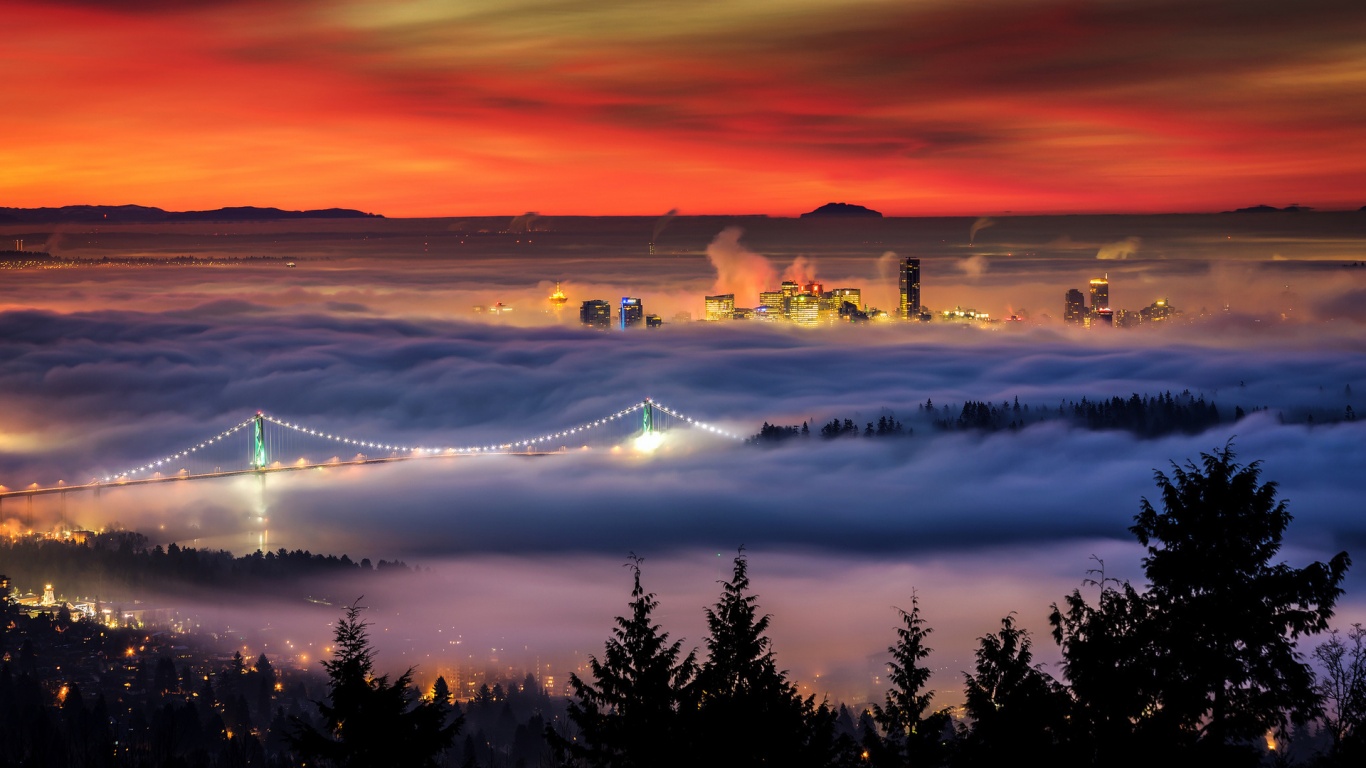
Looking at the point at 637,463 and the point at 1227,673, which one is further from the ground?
the point at 1227,673

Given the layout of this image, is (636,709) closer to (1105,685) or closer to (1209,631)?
(1105,685)

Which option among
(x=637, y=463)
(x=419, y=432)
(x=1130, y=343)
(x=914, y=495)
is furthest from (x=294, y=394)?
(x=1130, y=343)

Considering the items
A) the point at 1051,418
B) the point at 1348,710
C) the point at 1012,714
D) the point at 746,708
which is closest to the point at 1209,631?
the point at 1348,710

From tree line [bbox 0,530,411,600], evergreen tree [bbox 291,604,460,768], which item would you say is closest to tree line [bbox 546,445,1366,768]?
evergreen tree [bbox 291,604,460,768]

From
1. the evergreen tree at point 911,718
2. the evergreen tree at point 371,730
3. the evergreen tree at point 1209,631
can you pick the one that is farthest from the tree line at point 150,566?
the evergreen tree at point 1209,631

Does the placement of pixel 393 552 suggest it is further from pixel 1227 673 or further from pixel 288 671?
pixel 1227 673

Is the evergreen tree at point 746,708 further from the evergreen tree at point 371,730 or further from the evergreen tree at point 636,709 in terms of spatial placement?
the evergreen tree at point 371,730
